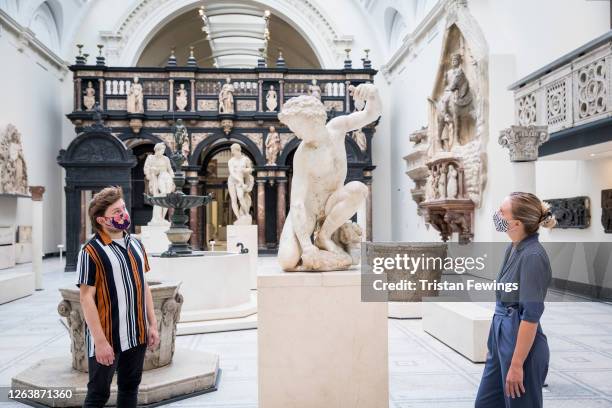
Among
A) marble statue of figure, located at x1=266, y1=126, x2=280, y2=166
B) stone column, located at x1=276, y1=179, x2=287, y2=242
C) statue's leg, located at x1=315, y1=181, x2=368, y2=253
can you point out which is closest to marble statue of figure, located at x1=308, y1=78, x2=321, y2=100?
marble statue of figure, located at x1=266, y1=126, x2=280, y2=166

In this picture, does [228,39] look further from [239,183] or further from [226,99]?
[239,183]

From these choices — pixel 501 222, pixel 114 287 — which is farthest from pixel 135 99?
→ pixel 501 222

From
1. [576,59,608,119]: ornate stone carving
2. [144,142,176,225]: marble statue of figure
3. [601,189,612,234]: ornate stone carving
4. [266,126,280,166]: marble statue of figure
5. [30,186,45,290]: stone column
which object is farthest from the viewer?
[266,126,280,166]: marble statue of figure

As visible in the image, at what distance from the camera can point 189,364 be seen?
4449mm

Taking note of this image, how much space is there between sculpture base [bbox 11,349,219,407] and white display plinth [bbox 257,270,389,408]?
3.04 feet

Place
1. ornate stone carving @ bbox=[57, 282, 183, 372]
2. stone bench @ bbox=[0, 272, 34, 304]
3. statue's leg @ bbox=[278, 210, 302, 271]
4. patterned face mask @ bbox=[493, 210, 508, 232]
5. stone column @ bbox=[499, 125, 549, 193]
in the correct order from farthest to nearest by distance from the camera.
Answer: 1. stone bench @ bbox=[0, 272, 34, 304]
2. stone column @ bbox=[499, 125, 549, 193]
3. ornate stone carving @ bbox=[57, 282, 183, 372]
4. statue's leg @ bbox=[278, 210, 302, 271]
5. patterned face mask @ bbox=[493, 210, 508, 232]

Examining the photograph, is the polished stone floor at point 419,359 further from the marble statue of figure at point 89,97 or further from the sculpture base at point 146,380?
the marble statue of figure at point 89,97

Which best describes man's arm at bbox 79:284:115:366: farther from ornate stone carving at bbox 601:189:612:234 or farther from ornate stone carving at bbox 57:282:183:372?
ornate stone carving at bbox 601:189:612:234

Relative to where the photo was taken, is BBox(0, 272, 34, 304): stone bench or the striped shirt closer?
the striped shirt

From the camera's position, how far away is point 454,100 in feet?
37.5

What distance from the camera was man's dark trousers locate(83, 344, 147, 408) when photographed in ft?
8.46

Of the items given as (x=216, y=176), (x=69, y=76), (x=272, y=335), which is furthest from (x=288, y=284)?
(x=216, y=176)

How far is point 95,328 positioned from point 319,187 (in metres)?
1.77

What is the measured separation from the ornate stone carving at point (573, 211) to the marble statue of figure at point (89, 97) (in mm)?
14707
